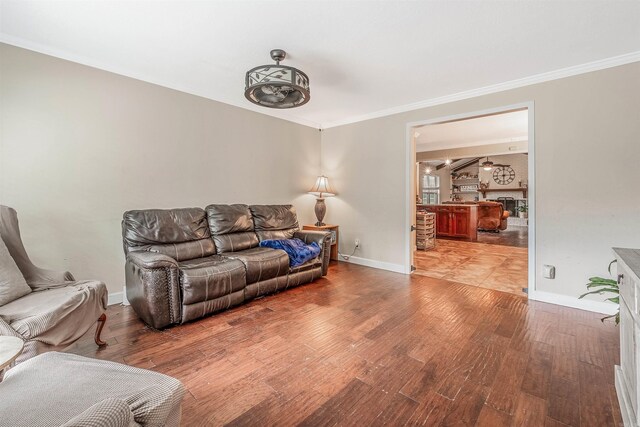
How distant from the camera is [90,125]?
277 cm

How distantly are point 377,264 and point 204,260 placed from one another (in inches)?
103

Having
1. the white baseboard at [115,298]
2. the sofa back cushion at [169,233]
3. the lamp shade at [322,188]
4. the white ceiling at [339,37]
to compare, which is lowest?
the white baseboard at [115,298]

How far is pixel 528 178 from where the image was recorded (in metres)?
3.05

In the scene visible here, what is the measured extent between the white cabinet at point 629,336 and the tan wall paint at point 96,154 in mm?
3742

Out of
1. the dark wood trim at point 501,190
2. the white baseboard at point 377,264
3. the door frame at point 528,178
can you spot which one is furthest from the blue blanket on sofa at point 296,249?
the dark wood trim at point 501,190

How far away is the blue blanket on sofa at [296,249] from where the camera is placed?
3.36 m

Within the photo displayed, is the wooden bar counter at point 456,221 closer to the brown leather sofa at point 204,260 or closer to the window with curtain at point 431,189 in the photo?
the brown leather sofa at point 204,260

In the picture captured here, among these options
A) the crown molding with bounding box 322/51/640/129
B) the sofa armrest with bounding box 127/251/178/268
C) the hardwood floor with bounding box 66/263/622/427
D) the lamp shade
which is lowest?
the hardwood floor with bounding box 66/263/622/427

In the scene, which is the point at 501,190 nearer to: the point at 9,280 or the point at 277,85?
the point at 277,85

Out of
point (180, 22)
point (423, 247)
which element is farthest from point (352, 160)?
point (180, 22)

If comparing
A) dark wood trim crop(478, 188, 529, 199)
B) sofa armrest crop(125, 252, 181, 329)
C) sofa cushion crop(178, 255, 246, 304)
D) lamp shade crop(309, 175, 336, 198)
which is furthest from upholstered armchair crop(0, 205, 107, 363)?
dark wood trim crop(478, 188, 529, 199)

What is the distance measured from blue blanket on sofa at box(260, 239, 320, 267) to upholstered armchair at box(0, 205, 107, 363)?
178 cm

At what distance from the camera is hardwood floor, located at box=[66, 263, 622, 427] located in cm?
143

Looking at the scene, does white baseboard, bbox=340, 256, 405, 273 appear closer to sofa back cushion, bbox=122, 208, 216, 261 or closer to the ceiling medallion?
sofa back cushion, bbox=122, 208, 216, 261
